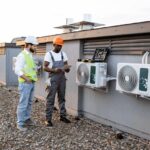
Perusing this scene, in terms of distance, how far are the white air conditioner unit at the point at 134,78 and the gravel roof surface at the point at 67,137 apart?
87 centimetres

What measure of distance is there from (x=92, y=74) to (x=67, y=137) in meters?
1.37

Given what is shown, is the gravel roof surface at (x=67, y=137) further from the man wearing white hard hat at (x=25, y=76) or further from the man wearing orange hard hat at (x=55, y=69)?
the man wearing orange hard hat at (x=55, y=69)

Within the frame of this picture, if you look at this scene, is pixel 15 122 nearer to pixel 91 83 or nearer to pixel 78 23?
→ pixel 91 83

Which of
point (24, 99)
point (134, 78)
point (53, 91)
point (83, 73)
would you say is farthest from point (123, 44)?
point (24, 99)

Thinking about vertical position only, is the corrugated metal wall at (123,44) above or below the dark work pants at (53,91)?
above

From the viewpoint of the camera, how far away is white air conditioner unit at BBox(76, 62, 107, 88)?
243 inches

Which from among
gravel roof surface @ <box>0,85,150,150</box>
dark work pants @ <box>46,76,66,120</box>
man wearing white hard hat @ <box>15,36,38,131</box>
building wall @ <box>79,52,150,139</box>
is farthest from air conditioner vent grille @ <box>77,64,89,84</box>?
man wearing white hard hat @ <box>15,36,38,131</box>

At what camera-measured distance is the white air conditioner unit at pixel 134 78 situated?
4939mm

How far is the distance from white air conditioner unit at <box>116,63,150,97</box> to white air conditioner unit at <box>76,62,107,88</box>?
666 millimetres

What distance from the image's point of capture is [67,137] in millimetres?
5715

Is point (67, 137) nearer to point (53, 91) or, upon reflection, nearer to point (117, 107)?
point (53, 91)

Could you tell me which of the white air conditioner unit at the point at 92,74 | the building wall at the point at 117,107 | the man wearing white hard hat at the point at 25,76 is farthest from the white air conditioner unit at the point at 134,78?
the man wearing white hard hat at the point at 25,76

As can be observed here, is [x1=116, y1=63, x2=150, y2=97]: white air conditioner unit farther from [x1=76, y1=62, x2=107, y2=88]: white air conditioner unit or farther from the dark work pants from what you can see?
the dark work pants

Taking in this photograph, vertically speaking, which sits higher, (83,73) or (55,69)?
(55,69)
